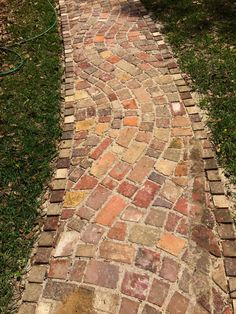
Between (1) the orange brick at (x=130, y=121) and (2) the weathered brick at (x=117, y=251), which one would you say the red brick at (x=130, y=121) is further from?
(2) the weathered brick at (x=117, y=251)

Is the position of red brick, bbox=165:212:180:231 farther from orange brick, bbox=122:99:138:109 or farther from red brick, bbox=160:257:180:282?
orange brick, bbox=122:99:138:109

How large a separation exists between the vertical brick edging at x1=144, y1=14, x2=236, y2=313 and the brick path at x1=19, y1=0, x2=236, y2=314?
14mm

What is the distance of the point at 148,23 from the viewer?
26.4ft

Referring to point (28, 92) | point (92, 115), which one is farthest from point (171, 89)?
point (28, 92)

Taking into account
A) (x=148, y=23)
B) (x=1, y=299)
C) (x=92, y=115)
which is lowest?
(x=1, y=299)

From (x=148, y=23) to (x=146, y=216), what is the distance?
549 centimetres

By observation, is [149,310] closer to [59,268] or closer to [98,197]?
[59,268]

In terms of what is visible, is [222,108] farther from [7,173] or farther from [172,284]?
[7,173]

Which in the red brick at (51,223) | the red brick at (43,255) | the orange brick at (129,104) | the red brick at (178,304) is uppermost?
the orange brick at (129,104)

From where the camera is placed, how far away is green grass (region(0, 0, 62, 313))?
3.99 meters

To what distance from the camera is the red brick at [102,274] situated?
3.61 metres

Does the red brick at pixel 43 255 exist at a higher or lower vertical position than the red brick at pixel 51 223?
lower

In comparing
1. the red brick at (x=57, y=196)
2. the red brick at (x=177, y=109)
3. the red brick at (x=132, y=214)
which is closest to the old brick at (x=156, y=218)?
the red brick at (x=132, y=214)

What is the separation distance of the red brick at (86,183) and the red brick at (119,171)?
0.88 ft
